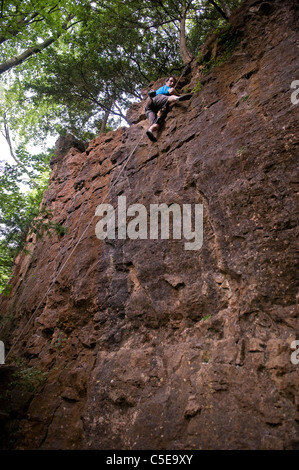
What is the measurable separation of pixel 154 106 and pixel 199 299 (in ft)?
16.8

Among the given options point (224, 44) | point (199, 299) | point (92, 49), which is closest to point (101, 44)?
→ point (92, 49)

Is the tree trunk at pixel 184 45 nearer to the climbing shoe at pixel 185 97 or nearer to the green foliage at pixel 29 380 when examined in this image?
the climbing shoe at pixel 185 97

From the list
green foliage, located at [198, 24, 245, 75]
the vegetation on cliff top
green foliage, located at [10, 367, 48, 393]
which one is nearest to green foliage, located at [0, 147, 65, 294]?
the vegetation on cliff top

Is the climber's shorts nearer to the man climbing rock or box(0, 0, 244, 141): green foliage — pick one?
the man climbing rock

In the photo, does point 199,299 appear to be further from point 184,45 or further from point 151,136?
point 184,45

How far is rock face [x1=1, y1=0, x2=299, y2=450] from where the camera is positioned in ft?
10.3

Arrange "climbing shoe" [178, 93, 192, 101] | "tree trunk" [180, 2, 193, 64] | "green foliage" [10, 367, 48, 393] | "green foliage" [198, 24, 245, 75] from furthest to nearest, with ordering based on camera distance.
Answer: "tree trunk" [180, 2, 193, 64] → "climbing shoe" [178, 93, 192, 101] → "green foliage" [198, 24, 245, 75] → "green foliage" [10, 367, 48, 393]

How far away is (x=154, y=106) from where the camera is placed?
700cm

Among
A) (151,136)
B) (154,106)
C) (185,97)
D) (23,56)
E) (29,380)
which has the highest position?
(23,56)

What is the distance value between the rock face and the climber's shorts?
45 cm

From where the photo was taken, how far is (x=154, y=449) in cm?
324

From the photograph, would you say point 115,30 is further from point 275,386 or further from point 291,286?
point 275,386

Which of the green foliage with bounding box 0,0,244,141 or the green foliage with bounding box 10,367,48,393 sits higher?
the green foliage with bounding box 0,0,244,141
